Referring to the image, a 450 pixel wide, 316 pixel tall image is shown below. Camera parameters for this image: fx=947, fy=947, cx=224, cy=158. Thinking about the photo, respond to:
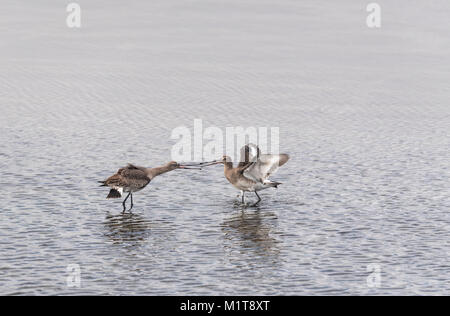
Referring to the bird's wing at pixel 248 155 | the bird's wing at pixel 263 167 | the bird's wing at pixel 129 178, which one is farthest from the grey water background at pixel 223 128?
the bird's wing at pixel 248 155

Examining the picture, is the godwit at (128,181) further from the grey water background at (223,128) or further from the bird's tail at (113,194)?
the grey water background at (223,128)

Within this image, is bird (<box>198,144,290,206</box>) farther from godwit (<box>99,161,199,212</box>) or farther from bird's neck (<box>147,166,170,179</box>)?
godwit (<box>99,161,199,212</box>)

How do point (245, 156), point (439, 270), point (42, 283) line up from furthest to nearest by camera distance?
point (245, 156), point (439, 270), point (42, 283)

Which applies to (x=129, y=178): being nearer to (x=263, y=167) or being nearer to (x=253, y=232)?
(x=263, y=167)

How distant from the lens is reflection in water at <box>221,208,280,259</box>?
20.6m

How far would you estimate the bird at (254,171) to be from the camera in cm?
2512

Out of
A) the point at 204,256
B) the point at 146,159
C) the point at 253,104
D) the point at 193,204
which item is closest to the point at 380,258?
the point at 204,256

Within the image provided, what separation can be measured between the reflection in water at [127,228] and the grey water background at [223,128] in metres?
0.07

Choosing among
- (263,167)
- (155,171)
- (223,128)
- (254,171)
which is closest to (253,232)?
(254,171)

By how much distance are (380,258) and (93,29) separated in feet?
122

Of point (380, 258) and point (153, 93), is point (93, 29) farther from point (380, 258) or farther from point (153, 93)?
point (380, 258)

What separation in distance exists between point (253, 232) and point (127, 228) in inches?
117

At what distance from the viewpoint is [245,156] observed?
25703 millimetres

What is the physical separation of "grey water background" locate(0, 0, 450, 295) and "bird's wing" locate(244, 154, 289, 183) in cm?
85
